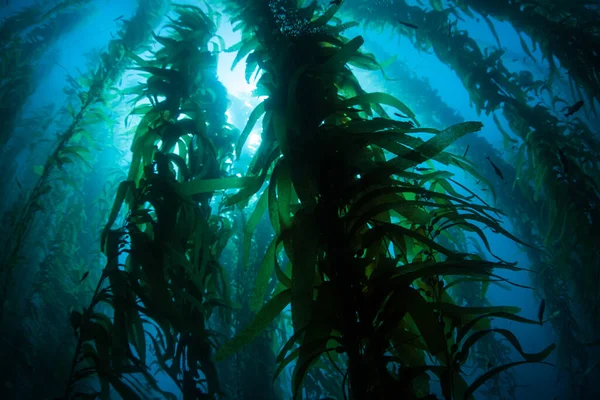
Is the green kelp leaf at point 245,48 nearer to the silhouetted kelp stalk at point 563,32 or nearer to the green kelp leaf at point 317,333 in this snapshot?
the green kelp leaf at point 317,333

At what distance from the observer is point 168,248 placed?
1.41 meters

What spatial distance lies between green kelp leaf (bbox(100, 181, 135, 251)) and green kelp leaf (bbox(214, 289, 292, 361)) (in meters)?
1.00

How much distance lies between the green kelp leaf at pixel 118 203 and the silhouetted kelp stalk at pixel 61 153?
1.24 meters

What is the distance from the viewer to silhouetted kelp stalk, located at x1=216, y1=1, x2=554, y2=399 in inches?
34.9

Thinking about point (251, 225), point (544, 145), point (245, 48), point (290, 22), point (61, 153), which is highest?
point (544, 145)

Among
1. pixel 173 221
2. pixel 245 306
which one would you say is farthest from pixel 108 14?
pixel 173 221

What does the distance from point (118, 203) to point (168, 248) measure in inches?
18.4

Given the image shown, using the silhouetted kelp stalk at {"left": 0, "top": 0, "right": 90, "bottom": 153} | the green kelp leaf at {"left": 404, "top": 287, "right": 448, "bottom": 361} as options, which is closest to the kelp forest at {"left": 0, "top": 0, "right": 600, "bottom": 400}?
the green kelp leaf at {"left": 404, "top": 287, "right": 448, "bottom": 361}

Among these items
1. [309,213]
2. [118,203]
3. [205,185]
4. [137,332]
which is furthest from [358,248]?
[118,203]

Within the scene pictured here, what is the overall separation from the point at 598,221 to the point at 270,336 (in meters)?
4.28

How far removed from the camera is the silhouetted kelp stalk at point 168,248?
1267 millimetres

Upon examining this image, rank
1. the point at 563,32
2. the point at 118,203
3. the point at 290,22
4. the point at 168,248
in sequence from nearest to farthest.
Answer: the point at 168,248, the point at 118,203, the point at 290,22, the point at 563,32

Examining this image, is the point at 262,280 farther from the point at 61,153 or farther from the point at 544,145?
the point at 544,145

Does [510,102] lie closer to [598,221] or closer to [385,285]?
[598,221]
